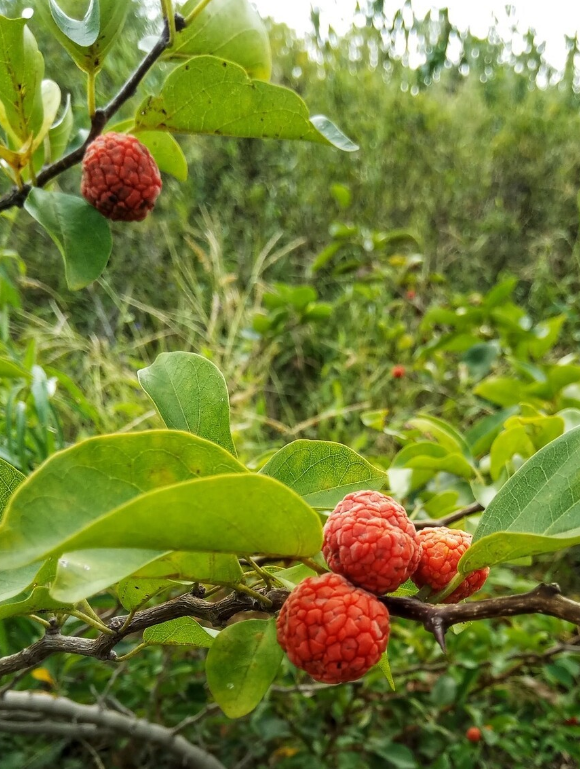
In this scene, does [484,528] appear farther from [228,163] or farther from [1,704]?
[228,163]

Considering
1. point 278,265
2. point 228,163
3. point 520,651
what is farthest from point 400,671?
point 228,163

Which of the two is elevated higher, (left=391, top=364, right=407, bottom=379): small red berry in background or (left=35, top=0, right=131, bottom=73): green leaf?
(left=35, top=0, right=131, bottom=73): green leaf

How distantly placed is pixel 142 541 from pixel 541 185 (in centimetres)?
351

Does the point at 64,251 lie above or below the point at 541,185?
below

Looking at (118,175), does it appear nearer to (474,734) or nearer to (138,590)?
(138,590)

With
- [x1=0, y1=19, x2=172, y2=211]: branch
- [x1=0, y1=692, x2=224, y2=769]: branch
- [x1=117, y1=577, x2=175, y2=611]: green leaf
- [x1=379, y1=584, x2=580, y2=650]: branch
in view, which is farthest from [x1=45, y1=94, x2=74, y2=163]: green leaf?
[x1=0, y1=692, x2=224, y2=769]: branch

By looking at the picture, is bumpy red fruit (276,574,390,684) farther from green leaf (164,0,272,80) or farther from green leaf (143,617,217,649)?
green leaf (164,0,272,80)

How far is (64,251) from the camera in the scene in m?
0.48

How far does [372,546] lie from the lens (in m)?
0.29

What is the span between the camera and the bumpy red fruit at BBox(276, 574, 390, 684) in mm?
274

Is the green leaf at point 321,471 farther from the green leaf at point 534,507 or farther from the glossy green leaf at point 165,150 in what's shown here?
the glossy green leaf at point 165,150

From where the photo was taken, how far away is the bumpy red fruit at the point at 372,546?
0.29 m

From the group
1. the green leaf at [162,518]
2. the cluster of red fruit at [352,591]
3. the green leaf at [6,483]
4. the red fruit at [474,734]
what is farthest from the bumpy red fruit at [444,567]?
Result: the red fruit at [474,734]

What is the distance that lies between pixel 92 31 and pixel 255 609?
1.44ft
